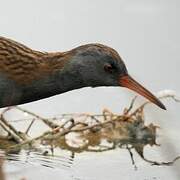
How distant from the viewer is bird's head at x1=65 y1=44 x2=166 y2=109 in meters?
5.01

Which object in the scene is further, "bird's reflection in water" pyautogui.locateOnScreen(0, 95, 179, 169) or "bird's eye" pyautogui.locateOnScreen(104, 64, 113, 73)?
"bird's reflection in water" pyautogui.locateOnScreen(0, 95, 179, 169)

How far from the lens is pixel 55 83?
507cm

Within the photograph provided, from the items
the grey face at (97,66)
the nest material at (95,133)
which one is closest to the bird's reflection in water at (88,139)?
the nest material at (95,133)

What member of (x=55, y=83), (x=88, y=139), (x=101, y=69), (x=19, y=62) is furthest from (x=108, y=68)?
(x=88, y=139)

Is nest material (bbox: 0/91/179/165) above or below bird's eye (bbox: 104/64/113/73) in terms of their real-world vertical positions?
below

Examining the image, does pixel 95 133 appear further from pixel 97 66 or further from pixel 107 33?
pixel 107 33

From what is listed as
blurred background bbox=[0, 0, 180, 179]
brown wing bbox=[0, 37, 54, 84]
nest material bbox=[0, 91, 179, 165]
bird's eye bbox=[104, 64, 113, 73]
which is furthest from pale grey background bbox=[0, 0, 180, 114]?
bird's eye bbox=[104, 64, 113, 73]

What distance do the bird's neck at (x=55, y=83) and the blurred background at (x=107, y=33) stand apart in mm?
871

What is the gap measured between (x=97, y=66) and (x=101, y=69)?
3 centimetres

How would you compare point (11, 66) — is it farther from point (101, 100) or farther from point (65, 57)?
point (101, 100)

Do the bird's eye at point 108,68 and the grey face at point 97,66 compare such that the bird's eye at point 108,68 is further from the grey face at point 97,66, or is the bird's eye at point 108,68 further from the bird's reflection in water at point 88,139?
the bird's reflection in water at point 88,139

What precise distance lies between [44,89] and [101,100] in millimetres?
1127

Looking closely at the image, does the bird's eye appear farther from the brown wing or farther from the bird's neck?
the brown wing

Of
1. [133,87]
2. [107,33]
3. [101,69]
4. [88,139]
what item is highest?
[101,69]
